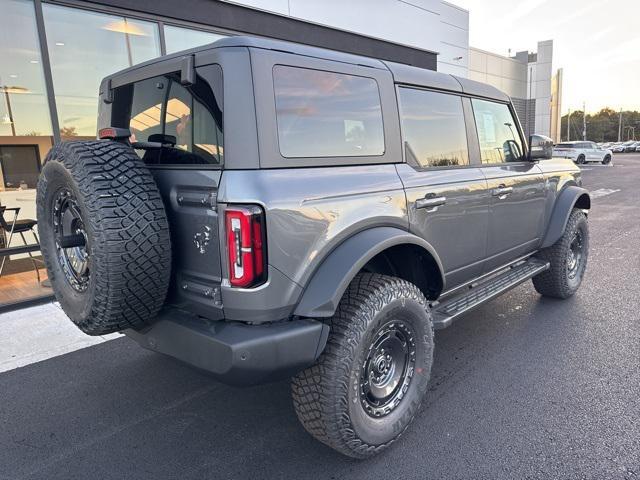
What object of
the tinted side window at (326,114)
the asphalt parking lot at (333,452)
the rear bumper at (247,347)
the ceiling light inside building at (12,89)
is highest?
the ceiling light inside building at (12,89)

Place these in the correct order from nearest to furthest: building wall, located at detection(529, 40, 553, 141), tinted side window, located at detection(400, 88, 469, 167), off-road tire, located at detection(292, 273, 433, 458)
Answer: off-road tire, located at detection(292, 273, 433, 458) < tinted side window, located at detection(400, 88, 469, 167) < building wall, located at detection(529, 40, 553, 141)

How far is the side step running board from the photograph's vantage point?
3023 mm

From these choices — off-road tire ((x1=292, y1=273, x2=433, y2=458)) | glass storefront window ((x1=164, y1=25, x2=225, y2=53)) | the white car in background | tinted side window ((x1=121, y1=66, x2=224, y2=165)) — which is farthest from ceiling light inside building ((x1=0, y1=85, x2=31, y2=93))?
the white car in background

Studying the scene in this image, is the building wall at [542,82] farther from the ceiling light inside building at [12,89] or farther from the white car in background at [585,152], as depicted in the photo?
the ceiling light inside building at [12,89]

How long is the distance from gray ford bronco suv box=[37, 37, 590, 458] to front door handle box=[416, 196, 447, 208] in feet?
0.04

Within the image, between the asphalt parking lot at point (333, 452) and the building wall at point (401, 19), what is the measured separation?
628cm

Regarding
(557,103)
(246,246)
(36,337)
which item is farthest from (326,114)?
(557,103)

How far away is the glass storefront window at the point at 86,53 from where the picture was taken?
19.4 ft

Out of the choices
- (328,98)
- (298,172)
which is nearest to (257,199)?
(298,172)

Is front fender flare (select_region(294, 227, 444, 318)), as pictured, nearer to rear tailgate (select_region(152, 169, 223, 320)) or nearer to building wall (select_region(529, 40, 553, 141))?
rear tailgate (select_region(152, 169, 223, 320))

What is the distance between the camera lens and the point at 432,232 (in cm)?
285

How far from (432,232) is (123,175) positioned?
1796 millimetres

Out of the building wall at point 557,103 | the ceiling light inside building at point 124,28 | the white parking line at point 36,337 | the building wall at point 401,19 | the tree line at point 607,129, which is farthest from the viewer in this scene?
the tree line at point 607,129

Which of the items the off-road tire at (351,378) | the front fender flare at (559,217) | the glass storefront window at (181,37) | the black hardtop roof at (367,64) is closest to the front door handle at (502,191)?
the black hardtop roof at (367,64)
